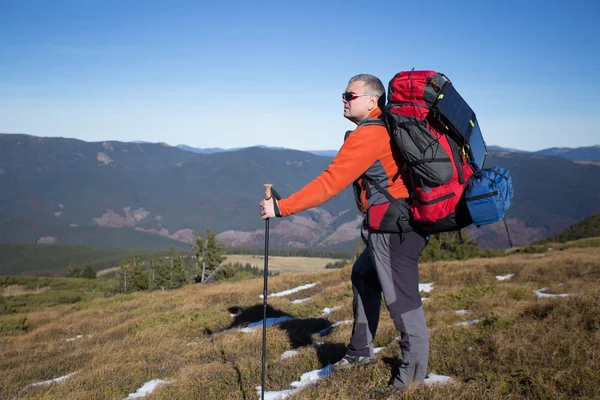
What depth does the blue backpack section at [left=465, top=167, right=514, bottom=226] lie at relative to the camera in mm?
3633

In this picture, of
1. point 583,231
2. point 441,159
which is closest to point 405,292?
point 441,159

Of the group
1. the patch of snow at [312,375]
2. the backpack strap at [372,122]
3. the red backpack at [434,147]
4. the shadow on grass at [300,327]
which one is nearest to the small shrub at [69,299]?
the shadow on grass at [300,327]

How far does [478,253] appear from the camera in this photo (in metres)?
39.1

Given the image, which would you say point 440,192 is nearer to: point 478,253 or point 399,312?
point 399,312

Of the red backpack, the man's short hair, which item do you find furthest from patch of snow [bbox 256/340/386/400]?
the man's short hair

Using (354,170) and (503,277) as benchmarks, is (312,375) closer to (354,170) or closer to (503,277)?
(354,170)

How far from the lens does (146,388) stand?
19.9ft

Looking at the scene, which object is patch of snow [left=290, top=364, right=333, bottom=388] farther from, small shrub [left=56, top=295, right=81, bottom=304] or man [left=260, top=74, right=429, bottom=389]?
small shrub [left=56, top=295, right=81, bottom=304]

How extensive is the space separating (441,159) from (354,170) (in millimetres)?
810

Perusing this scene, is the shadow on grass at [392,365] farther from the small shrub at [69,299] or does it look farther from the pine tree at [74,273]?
the pine tree at [74,273]

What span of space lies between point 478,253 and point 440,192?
1522 inches

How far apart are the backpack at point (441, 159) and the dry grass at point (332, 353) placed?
1.73 metres

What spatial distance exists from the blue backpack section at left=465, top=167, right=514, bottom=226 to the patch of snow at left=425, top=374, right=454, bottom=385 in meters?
1.81

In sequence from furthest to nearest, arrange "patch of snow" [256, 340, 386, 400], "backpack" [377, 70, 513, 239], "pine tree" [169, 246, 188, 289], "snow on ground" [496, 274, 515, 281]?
"pine tree" [169, 246, 188, 289]
"snow on ground" [496, 274, 515, 281]
"patch of snow" [256, 340, 386, 400]
"backpack" [377, 70, 513, 239]
